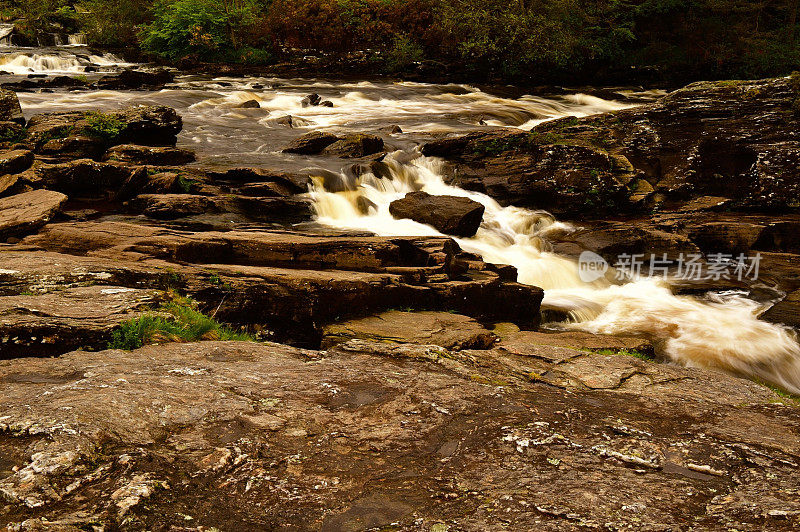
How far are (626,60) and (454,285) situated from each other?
91.2 ft

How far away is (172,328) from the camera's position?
214 inches

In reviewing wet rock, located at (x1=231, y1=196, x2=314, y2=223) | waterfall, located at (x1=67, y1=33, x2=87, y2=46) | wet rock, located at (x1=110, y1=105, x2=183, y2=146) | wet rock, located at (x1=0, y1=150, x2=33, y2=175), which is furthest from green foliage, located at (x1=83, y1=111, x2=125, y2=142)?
waterfall, located at (x1=67, y1=33, x2=87, y2=46)

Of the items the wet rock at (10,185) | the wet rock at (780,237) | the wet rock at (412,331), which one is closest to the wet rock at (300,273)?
the wet rock at (412,331)

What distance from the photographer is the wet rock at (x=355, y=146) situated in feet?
50.1

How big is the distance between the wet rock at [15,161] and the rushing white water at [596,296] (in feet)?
18.4

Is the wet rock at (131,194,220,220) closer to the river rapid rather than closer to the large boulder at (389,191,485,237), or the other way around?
the river rapid

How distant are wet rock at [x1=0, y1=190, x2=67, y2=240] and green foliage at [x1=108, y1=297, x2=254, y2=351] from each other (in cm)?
367

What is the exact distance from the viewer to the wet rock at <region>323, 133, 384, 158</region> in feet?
50.1

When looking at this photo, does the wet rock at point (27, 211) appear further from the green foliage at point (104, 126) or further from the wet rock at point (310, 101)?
the wet rock at point (310, 101)

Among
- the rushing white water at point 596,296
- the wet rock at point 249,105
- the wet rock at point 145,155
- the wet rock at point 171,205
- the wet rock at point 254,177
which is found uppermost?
the wet rock at point 249,105

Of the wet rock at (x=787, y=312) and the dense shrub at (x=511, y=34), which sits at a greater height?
the dense shrub at (x=511, y=34)

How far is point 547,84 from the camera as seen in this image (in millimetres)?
29156

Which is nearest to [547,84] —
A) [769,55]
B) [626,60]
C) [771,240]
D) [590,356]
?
[626,60]

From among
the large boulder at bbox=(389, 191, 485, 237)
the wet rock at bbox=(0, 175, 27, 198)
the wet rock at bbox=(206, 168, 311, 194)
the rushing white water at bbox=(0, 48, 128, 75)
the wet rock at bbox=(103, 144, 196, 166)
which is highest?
the rushing white water at bbox=(0, 48, 128, 75)
